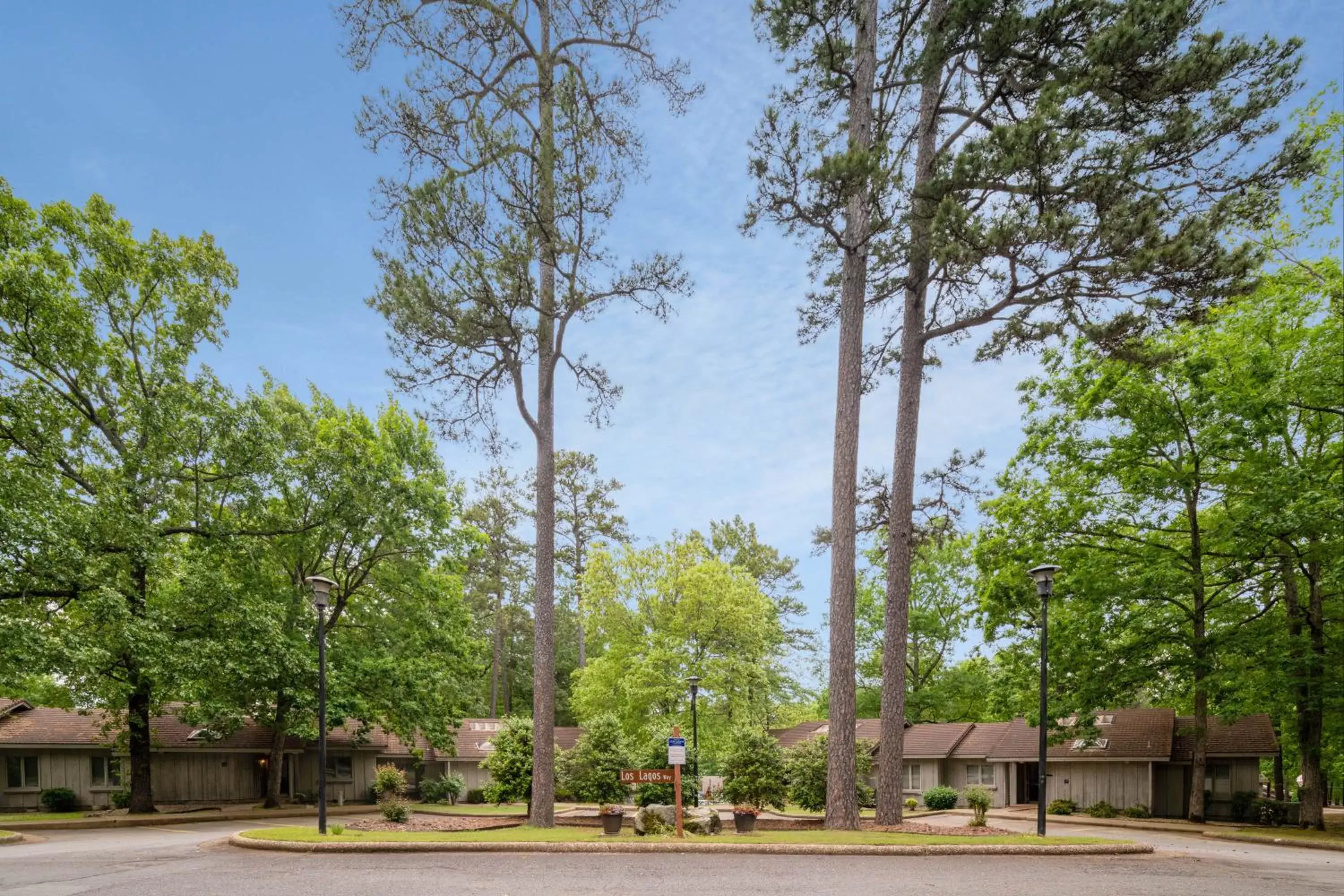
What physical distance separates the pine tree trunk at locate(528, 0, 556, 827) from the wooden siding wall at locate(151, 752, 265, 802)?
16947mm

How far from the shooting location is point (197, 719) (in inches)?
881

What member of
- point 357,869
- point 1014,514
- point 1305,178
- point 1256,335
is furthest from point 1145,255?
point 357,869

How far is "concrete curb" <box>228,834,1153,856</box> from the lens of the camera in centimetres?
1188

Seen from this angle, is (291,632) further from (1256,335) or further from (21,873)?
(1256,335)

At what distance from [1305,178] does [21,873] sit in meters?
22.2

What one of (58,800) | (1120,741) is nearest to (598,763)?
(58,800)

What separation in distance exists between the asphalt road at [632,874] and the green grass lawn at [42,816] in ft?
35.7

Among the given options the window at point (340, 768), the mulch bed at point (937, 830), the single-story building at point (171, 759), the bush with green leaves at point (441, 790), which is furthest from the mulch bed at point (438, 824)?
the window at point (340, 768)

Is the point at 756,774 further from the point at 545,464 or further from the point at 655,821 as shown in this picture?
the point at 545,464

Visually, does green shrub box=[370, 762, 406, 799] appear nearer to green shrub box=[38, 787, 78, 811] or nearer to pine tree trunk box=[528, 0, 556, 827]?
green shrub box=[38, 787, 78, 811]

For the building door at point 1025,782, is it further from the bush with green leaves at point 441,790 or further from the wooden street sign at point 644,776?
the wooden street sign at point 644,776

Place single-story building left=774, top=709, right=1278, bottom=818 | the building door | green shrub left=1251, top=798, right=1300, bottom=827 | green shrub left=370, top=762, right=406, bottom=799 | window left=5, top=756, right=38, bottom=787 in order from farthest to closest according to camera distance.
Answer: the building door < single-story building left=774, top=709, right=1278, bottom=818 < green shrub left=370, top=762, right=406, bottom=799 < window left=5, top=756, right=38, bottom=787 < green shrub left=1251, top=798, right=1300, bottom=827

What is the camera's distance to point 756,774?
20.4 metres

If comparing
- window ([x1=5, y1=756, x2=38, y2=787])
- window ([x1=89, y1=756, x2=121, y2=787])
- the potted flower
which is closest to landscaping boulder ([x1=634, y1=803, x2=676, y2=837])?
the potted flower
